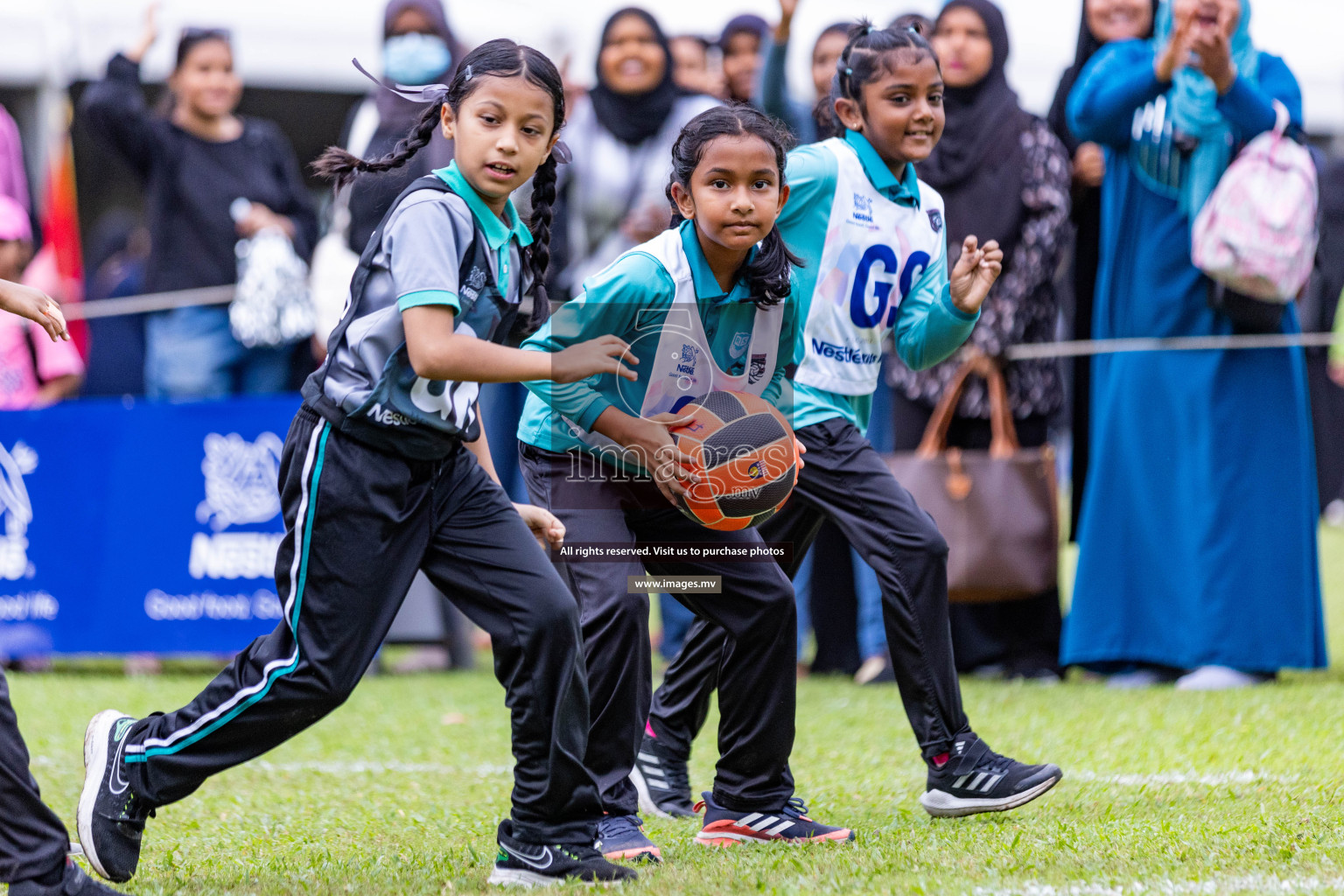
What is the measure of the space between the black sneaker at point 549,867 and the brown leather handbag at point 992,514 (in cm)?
307

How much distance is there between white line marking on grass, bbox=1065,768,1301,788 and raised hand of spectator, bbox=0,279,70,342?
268cm

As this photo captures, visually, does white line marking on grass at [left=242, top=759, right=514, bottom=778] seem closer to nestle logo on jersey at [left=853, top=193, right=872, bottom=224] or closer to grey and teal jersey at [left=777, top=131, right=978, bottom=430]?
grey and teal jersey at [left=777, top=131, right=978, bottom=430]

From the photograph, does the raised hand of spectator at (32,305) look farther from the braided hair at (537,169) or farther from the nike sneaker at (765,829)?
the nike sneaker at (765,829)

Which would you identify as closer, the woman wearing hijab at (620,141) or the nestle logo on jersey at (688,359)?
the nestle logo on jersey at (688,359)

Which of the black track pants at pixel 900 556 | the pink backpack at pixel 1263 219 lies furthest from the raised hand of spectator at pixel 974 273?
the pink backpack at pixel 1263 219

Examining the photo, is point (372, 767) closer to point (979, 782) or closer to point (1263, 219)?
point (979, 782)

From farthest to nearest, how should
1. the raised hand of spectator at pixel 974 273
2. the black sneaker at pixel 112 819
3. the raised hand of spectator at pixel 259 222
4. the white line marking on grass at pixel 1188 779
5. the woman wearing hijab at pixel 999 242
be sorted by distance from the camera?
the raised hand of spectator at pixel 259 222 → the woman wearing hijab at pixel 999 242 → the white line marking on grass at pixel 1188 779 → the raised hand of spectator at pixel 974 273 → the black sneaker at pixel 112 819

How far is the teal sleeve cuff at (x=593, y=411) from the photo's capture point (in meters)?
3.31

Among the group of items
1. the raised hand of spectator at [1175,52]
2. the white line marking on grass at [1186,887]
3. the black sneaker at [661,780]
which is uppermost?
the raised hand of spectator at [1175,52]

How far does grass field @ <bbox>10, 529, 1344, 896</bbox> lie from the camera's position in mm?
3080

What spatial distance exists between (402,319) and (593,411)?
1.47 ft

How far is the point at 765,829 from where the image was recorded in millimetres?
3545

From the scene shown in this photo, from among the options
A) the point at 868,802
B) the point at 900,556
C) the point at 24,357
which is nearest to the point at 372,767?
the point at 868,802

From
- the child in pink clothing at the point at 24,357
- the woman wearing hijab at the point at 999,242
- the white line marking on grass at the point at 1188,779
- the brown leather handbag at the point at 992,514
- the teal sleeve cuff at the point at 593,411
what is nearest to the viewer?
the teal sleeve cuff at the point at 593,411
